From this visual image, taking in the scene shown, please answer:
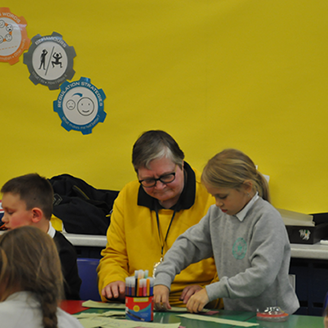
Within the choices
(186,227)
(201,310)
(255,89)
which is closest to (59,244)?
(186,227)

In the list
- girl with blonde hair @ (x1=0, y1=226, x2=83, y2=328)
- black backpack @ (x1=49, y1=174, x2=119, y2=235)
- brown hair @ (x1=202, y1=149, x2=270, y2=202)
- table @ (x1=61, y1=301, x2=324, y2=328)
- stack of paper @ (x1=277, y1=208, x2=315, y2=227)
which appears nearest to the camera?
girl with blonde hair @ (x1=0, y1=226, x2=83, y2=328)

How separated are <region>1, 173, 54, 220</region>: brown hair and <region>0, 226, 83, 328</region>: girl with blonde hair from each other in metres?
0.93

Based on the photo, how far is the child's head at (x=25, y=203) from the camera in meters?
1.96

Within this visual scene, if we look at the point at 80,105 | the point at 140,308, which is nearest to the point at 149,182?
the point at 140,308

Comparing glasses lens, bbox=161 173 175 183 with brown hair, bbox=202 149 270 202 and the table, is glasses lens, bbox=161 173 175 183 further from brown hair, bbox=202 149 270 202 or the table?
the table

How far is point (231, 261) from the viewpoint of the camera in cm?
177

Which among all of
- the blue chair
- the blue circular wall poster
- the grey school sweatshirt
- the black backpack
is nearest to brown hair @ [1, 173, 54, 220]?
the blue chair

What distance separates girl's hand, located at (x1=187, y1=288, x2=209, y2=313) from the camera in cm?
157

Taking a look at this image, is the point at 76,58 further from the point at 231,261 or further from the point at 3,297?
the point at 3,297

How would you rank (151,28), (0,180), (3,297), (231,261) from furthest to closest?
1. (0,180)
2. (151,28)
3. (231,261)
4. (3,297)

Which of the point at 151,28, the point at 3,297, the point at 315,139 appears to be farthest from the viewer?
the point at 151,28

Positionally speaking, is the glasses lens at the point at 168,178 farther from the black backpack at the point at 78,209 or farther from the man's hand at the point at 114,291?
the black backpack at the point at 78,209

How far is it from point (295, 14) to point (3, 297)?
8.39 ft

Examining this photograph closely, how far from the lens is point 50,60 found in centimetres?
349
